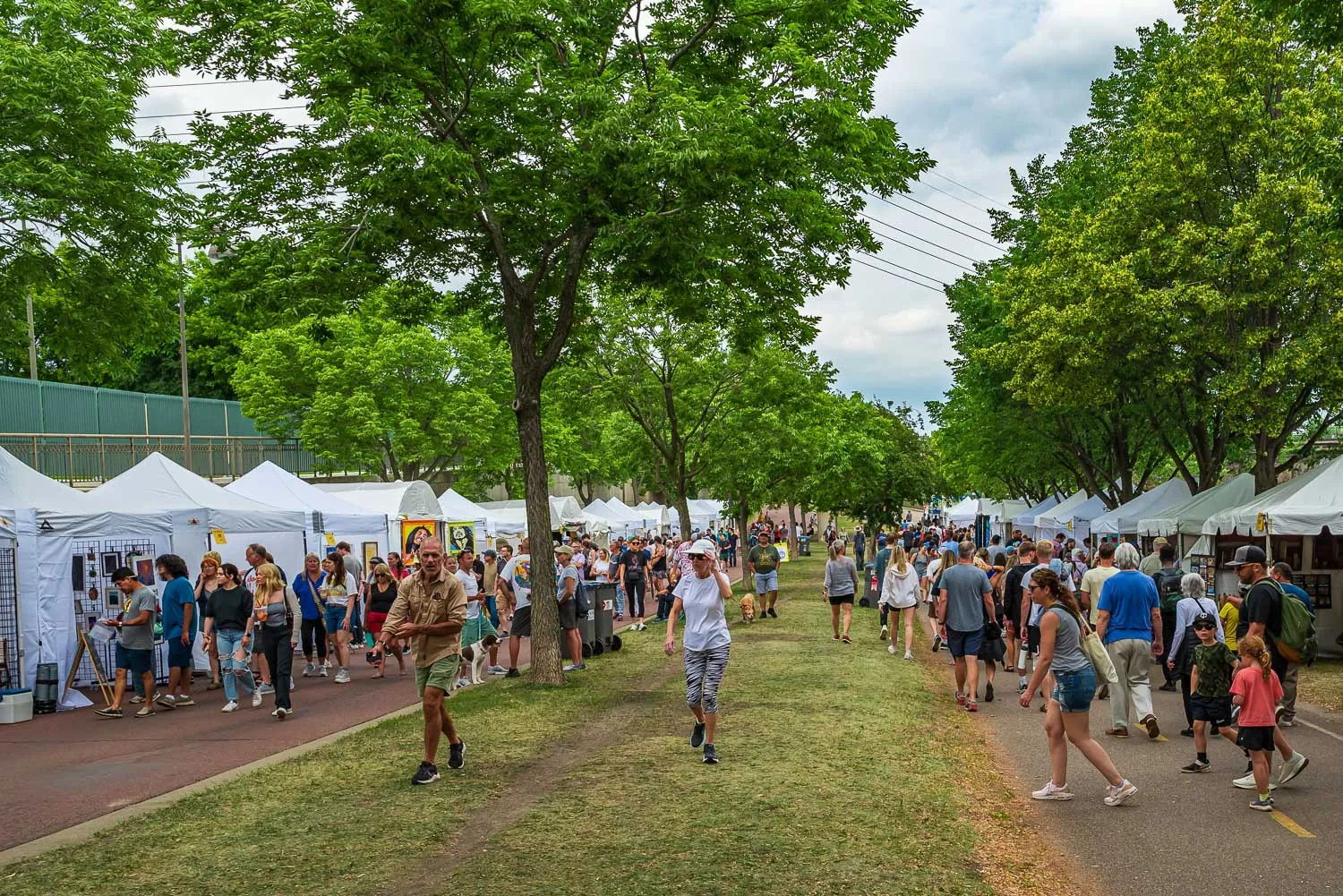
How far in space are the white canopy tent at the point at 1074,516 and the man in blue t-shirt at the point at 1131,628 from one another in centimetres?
2280

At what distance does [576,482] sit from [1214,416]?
161 feet

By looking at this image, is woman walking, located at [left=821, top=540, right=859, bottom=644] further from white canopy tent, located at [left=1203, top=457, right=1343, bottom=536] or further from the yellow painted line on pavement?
the yellow painted line on pavement

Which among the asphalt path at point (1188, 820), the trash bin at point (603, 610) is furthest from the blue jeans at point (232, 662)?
the asphalt path at point (1188, 820)

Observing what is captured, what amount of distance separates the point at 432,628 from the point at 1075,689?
15.0ft

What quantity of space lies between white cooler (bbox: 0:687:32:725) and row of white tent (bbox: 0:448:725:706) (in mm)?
923

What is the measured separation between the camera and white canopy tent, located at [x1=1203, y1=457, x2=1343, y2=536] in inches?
693

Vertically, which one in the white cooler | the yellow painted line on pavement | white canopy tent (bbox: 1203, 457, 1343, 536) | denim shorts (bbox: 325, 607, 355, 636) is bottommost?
the yellow painted line on pavement

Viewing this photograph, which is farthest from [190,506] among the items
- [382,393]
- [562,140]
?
[382,393]

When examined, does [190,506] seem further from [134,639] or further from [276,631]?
[276,631]

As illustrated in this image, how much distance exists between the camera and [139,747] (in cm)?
1181

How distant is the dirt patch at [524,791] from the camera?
6.61 meters

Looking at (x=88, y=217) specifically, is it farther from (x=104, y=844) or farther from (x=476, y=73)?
(x=104, y=844)

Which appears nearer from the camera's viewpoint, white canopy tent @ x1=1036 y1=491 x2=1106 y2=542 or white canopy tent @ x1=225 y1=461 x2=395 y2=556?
white canopy tent @ x1=225 y1=461 x2=395 y2=556

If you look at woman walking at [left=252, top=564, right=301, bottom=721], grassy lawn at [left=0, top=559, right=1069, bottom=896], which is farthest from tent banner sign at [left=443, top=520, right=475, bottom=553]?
grassy lawn at [left=0, top=559, right=1069, bottom=896]
